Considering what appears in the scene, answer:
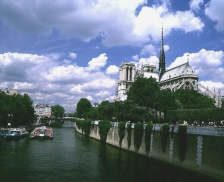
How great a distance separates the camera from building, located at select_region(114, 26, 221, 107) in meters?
95.8

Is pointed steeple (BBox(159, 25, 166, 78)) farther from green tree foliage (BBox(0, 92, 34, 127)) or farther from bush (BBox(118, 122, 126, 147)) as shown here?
bush (BBox(118, 122, 126, 147))

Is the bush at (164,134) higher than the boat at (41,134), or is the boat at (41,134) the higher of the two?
the bush at (164,134)

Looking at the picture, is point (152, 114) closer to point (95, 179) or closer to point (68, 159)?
point (68, 159)

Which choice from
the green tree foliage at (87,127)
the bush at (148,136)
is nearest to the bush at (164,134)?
the bush at (148,136)

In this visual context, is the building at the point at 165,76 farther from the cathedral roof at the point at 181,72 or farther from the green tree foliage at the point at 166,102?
the green tree foliage at the point at 166,102

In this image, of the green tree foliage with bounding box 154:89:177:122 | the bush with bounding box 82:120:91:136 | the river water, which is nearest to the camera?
the river water

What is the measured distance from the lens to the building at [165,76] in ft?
314

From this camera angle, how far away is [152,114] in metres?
49.9

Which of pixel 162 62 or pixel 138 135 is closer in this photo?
pixel 138 135

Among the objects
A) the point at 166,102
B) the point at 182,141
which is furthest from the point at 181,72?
the point at 182,141

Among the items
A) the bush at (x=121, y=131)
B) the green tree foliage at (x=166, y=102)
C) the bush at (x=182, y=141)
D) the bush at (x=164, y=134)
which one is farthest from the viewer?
the green tree foliage at (x=166, y=102)

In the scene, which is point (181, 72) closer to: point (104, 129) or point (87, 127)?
point (87, 127)

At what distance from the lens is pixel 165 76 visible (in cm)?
11975

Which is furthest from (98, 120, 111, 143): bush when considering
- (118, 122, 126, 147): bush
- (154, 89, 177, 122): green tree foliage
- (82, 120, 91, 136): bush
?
(82, 120, 91, 136): bush
